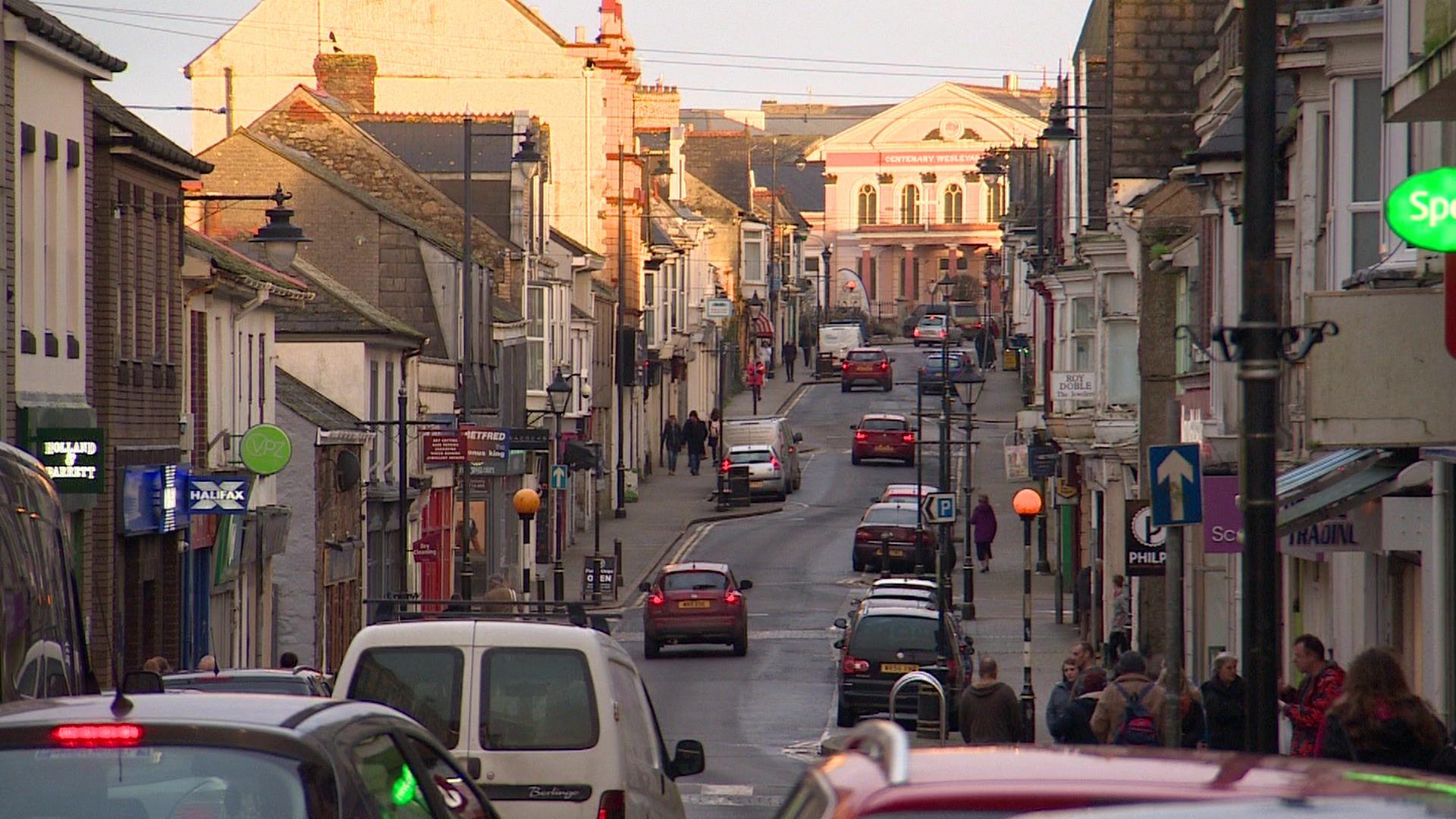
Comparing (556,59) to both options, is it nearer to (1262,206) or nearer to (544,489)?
(544,489)

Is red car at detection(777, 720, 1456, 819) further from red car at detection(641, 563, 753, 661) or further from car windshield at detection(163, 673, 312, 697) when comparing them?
red car at detection(641, 563, 753, 661)

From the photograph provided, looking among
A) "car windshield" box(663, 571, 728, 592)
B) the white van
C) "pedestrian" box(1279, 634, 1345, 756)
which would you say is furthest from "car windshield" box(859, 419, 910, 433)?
the white van

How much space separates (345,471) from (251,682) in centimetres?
2211

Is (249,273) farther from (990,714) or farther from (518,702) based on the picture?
(518,702)

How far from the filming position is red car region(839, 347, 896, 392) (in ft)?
321

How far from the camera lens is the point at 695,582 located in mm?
38344

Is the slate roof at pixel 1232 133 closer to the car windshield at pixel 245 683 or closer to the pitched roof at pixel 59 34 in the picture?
the car windshield at pixel 245 683

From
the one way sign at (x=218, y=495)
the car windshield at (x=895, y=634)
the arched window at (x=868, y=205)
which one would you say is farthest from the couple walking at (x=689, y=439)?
the arched window at (x=868, y=205)

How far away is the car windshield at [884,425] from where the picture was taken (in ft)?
243

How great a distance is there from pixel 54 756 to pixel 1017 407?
268ft

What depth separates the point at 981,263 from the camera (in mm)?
141625

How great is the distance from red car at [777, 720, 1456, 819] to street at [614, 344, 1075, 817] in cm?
1727

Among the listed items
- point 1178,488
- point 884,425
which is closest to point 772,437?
point 884,425

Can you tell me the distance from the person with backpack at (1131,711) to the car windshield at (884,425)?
5668 cm
